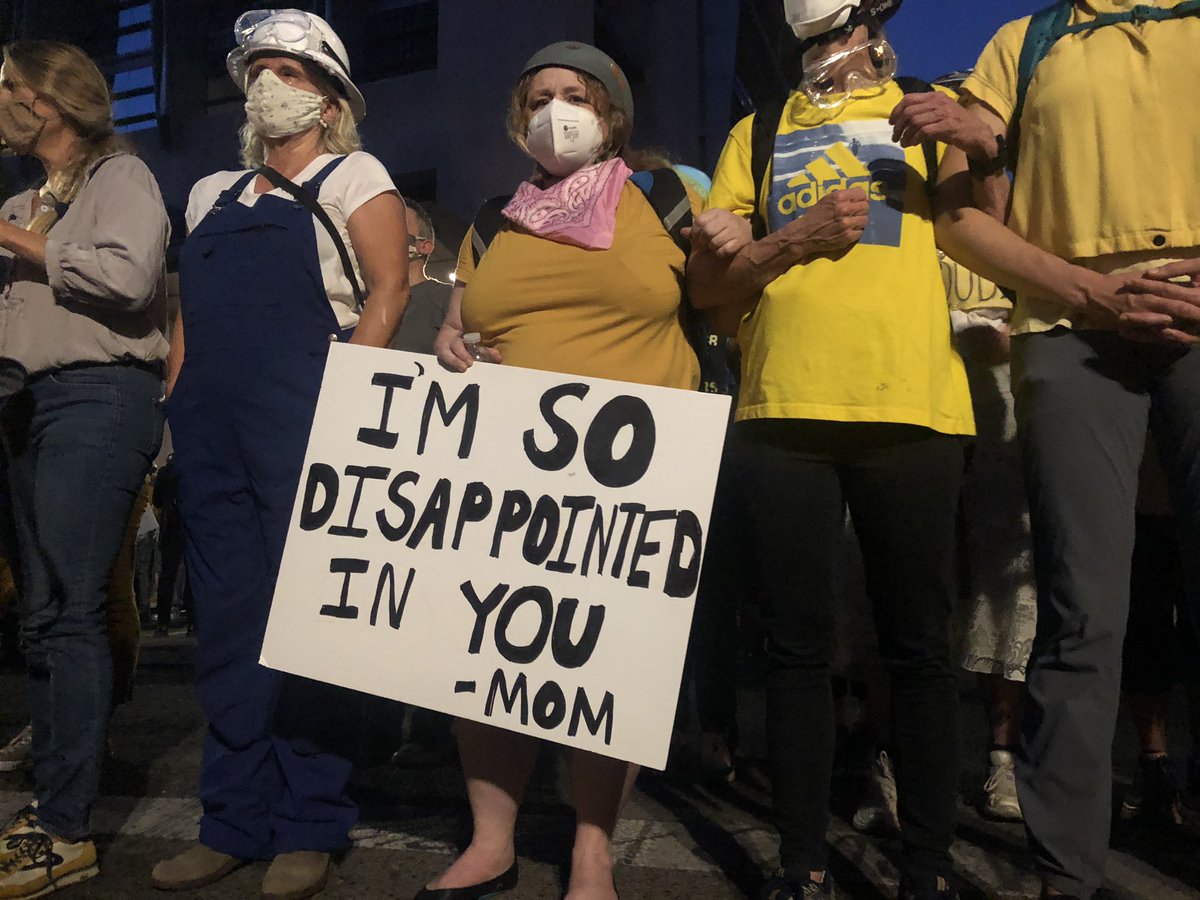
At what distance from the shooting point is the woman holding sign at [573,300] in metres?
1.79

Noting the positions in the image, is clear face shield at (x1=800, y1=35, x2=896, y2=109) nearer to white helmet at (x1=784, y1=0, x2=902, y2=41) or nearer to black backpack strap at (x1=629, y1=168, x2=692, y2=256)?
white helmet at (x1=784, y1=0, x2=902, y2=41)

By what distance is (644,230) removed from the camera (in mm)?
1879

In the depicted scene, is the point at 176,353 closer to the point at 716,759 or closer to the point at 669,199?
the point at 669,199

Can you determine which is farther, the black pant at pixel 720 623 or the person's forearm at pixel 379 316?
the black pant at pixel 720 623

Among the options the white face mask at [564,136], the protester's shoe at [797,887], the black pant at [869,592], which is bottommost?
the protester's shoe at [797,887]

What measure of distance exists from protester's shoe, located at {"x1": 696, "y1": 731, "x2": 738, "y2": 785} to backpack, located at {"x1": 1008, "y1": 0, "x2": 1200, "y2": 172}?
6.06 feet

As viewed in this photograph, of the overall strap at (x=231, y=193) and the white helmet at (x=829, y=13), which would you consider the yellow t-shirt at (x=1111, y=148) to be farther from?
the overall strap at (x=231, y=193)

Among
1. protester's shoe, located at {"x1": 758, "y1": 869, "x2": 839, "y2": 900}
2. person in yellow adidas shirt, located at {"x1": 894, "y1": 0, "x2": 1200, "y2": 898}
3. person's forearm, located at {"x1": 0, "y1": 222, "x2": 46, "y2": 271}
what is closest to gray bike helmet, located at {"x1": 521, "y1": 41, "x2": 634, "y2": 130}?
person in yellow adidas shirt, located at {"x1": 894, "y1": 0, "x2": 1200, "y2": 898}

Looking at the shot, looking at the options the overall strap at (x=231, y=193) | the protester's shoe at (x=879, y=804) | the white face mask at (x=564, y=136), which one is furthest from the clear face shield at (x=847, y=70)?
the protester's shoe at (x=879, y=804)

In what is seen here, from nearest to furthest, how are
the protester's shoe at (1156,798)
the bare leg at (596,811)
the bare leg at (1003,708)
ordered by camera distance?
the bare leg at (596,811) < the protester's shoe at (1156,798) < the bare leg at (1003,708)

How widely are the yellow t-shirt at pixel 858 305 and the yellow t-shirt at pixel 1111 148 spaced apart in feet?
0.68

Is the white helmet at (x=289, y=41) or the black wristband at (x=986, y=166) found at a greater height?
the white helmet at (x=289, y=41)

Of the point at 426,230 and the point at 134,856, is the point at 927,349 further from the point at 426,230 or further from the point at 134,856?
the point at 426,230

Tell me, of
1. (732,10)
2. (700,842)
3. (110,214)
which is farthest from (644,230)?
(732,10)
